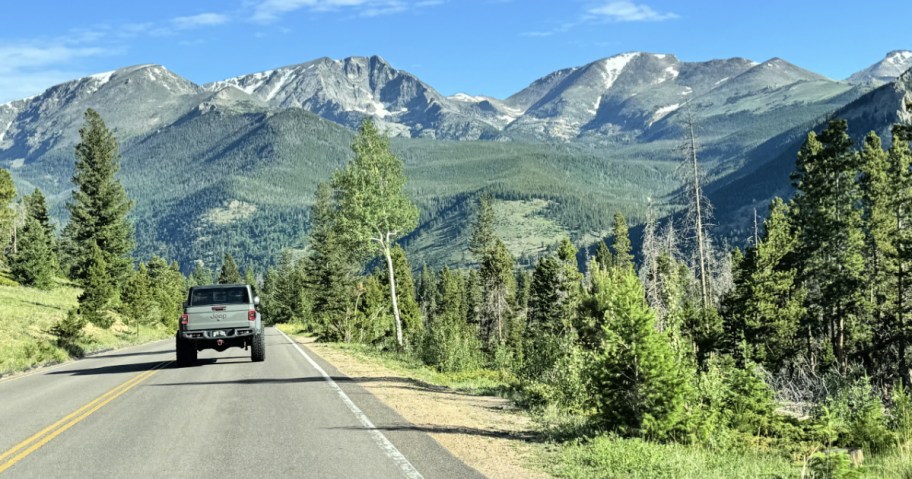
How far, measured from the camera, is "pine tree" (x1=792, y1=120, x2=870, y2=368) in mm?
38781

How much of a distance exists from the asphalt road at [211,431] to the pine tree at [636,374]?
273 cm

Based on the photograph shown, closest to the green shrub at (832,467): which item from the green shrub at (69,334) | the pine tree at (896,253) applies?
the green shrub at (69,334)

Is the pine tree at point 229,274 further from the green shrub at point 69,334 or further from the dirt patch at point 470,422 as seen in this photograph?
the dirt patch at point 470,422

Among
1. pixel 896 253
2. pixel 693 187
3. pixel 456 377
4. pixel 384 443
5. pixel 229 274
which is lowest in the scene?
pixel 456 377

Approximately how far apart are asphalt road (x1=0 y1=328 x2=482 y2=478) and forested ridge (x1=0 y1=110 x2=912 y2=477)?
2618 millimetres

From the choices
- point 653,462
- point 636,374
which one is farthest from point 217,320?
point 653,462

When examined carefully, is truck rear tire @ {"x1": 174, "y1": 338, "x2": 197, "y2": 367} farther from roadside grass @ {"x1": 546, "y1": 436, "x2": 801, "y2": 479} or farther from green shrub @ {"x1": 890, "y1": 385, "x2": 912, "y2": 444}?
green shrub @ {"x1": 890, "y1": 385, "x2": 912, "y2": 444}

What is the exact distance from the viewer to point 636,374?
9906 millimetres

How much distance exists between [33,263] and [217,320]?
49.5 meters

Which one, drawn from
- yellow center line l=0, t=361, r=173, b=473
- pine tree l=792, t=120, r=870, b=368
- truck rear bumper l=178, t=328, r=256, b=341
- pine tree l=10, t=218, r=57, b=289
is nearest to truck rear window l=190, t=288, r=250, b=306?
truck rear bumper l=178, t=328, r=256, b=341

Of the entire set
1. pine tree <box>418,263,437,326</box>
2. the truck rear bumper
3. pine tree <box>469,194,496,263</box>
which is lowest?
pine tree <box>418,263,437,326</box>

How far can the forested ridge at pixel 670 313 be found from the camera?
9984 mm

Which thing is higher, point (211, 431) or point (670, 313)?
point (670, 313)

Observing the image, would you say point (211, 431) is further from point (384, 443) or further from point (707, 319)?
point (707, 319)
